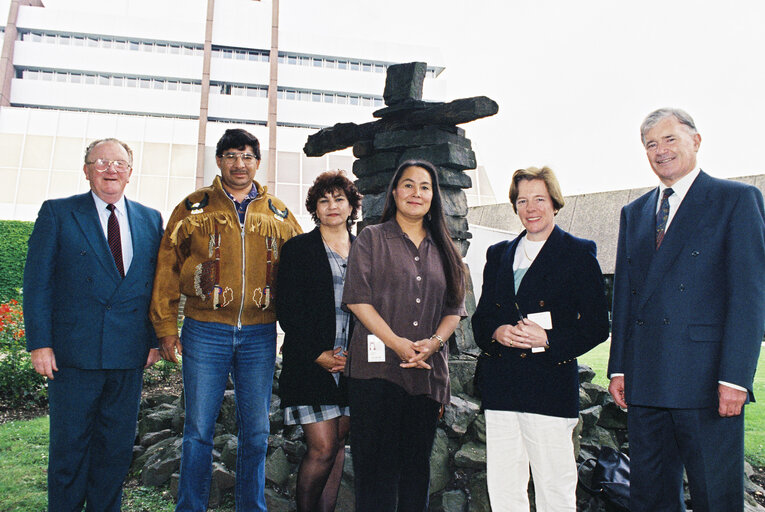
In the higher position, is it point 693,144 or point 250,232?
point 693,144

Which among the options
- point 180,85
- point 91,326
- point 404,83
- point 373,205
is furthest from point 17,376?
point 180,85

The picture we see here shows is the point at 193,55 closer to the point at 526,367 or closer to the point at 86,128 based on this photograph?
the point at 86,128

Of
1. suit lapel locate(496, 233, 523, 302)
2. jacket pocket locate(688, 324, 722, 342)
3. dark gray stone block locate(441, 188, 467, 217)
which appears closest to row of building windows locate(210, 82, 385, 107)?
dark gray stone block locate(441, 188, 467, 217)

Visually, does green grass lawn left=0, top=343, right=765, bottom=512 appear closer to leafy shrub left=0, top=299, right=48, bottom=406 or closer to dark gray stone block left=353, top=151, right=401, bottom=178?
leafy shrub left=0, top=299, right=48, bottom=406

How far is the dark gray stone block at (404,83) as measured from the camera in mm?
A: 5566

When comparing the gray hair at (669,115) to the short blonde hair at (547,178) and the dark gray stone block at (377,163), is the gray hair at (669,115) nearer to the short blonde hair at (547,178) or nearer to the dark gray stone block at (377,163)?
the short blonde hair at (547,178)

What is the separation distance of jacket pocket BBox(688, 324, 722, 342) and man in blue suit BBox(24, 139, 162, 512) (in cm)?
268

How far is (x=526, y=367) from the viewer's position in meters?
2.62

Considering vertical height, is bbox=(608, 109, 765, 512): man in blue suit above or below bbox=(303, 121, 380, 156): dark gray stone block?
below

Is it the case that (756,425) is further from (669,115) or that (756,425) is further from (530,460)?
(669,115)

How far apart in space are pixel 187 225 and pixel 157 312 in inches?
19.4

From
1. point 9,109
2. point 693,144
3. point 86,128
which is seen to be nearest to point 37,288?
point 693,144

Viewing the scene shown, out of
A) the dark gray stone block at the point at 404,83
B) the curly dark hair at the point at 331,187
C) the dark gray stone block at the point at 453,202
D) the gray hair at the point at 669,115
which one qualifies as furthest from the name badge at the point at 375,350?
the dark gray stone block at the point at 404,83

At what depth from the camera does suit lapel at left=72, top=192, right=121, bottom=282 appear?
117 inches
